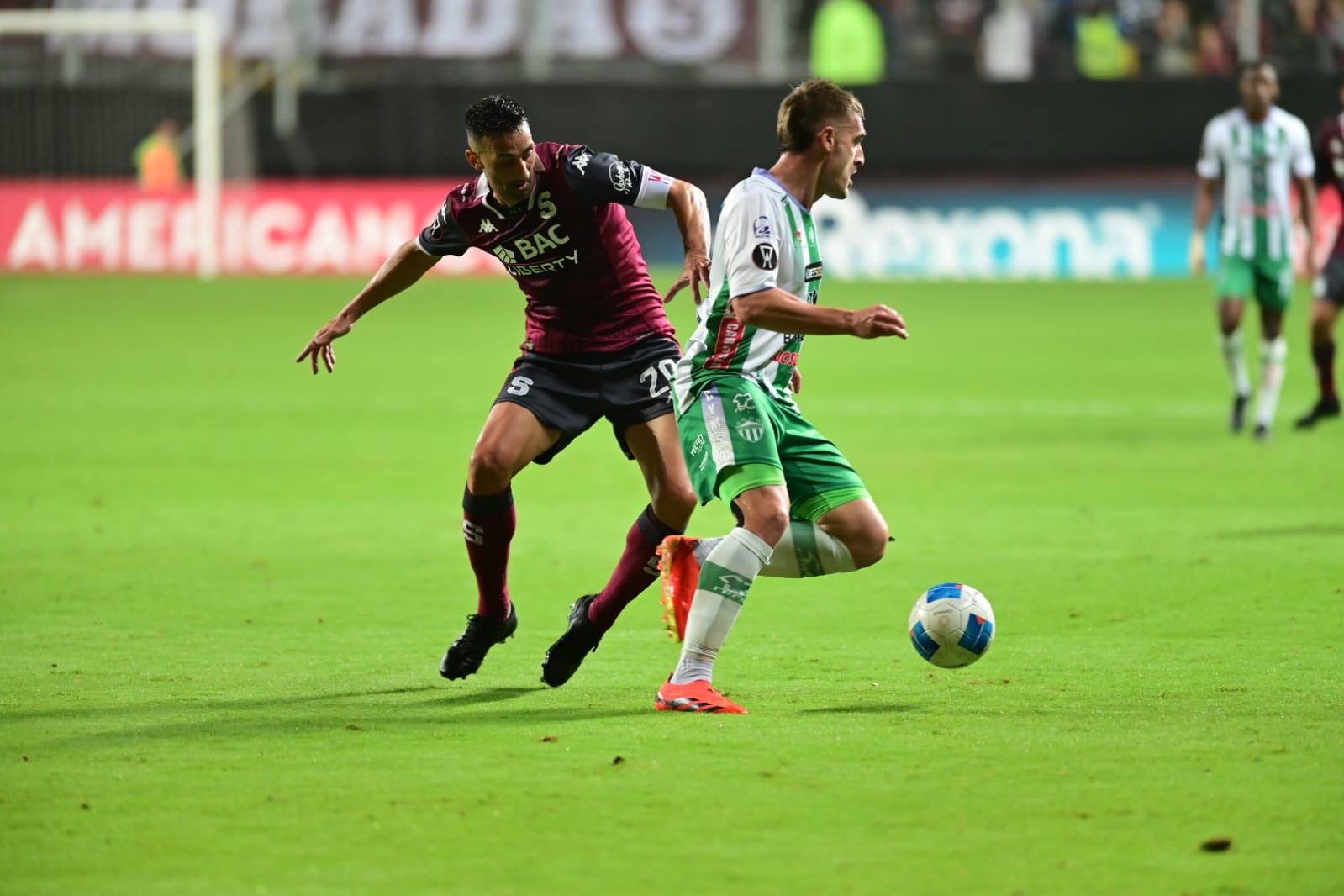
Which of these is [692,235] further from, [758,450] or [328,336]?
[328,336]

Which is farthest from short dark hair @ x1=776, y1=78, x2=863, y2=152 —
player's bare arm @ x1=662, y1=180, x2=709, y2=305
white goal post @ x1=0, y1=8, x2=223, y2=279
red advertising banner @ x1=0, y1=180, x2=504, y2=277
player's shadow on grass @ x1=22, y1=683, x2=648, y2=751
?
white goal post @ x1=0, y1=8, x2=223, y2=279

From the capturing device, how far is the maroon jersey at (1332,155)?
1387 centimetres

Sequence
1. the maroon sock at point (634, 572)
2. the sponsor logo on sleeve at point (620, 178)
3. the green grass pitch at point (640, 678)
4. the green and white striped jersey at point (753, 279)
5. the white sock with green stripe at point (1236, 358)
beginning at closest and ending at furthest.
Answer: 1. the green grass pitch at point (640, 678)
2. the green and white striped jersey at point (753, 279)
3. the maroon sock at point (634, 572)
4. the sponsor logo on sleeve at point (620, 178)
5. the white sock with green stripe at point (1236, 358)

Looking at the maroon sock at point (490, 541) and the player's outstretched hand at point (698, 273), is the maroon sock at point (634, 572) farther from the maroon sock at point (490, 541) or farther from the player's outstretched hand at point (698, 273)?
the player's outstretched hand at point (698, 273)

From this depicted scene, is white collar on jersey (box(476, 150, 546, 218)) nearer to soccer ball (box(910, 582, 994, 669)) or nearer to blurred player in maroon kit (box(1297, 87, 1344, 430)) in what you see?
soccer ball (box(910, 582, 994, 669))

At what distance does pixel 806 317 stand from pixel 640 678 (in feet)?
5.21

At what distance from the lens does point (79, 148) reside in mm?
28750

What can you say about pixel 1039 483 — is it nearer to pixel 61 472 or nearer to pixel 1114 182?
pixel 61 472

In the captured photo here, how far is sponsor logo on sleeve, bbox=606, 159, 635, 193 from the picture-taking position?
680 centimetres

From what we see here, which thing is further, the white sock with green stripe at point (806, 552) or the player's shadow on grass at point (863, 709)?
the white sock with green stripe at point (806, 552)

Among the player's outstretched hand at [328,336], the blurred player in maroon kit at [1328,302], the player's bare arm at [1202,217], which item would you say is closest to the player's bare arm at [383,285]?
the player's outstretched hand at [328,336]

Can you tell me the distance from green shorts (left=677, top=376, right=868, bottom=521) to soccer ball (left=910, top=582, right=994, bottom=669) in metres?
0.43

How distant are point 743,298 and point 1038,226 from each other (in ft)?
71.4

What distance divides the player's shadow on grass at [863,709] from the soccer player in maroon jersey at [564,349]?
0.88m
